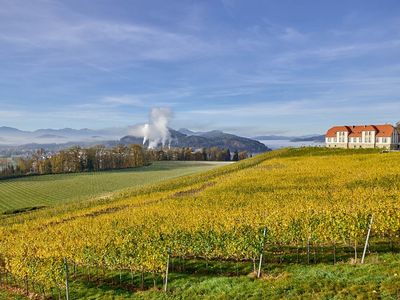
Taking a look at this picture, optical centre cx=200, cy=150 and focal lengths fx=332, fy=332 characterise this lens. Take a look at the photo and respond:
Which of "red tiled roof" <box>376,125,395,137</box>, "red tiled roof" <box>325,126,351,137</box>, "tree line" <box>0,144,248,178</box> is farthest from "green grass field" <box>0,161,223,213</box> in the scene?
"red tiled roof" <box>376,125,395,137</box>

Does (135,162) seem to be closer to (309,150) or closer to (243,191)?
(309,150)

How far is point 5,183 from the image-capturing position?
11894cm

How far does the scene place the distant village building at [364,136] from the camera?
110250 mm

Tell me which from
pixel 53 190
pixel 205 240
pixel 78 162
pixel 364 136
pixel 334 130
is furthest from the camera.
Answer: pixel 78 162

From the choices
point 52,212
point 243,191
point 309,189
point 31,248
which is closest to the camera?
point 31,248

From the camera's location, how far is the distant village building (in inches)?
4341

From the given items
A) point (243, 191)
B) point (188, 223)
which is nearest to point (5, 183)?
point (243, 191)

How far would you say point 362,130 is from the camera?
11688 cm

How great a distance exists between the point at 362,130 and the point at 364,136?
2356 millimetres

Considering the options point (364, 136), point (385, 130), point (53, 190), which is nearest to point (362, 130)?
point (364, 136)

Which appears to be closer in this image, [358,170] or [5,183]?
[358,170]

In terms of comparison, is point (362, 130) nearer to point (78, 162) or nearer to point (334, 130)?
point (334, 130)

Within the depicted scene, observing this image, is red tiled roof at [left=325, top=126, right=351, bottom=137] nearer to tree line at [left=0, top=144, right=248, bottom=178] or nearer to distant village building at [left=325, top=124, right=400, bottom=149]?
distant village building at [left=325, top=124, right=400, bottom=149]

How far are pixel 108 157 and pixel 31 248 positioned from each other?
148m
